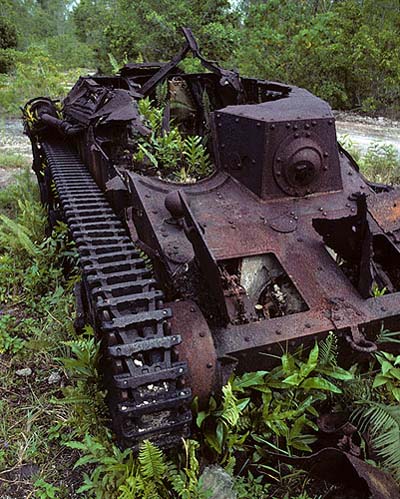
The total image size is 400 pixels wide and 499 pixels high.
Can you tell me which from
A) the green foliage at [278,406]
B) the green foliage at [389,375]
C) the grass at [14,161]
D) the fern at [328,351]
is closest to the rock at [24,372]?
the green foliage at [278,406]

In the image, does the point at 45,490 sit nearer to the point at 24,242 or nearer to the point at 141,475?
the point at 141,475

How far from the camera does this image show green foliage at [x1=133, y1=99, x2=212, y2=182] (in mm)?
4734

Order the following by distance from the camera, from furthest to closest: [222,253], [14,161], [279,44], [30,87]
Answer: [279,44] → [30,87] → [14,161] → [222,253]

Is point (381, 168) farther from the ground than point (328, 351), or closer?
closer

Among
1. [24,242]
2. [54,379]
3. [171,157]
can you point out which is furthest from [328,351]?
[24,242]

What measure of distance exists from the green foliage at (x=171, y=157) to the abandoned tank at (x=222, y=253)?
0.02 meters

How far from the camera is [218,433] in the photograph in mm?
3018

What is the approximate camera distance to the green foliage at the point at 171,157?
4734 millimetres

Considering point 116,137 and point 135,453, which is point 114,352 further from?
point 116,137

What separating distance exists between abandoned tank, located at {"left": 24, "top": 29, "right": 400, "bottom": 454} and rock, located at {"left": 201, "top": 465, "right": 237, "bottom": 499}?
14.1 inches

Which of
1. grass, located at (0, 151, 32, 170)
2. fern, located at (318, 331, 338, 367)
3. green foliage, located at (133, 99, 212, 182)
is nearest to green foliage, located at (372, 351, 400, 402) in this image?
fern, located at (318, 331, 338, 367)

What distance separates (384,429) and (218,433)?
36.8 inches

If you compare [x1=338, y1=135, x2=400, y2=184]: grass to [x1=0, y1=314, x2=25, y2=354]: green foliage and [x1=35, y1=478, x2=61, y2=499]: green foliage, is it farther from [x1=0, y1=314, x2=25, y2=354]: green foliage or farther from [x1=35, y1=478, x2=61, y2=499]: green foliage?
[x1=35, y1=478, x2=61, y2=499]: green foliage

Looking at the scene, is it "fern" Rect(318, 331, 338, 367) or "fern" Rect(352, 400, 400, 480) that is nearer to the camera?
"fern" Rect(352, 400, 400, 480)
